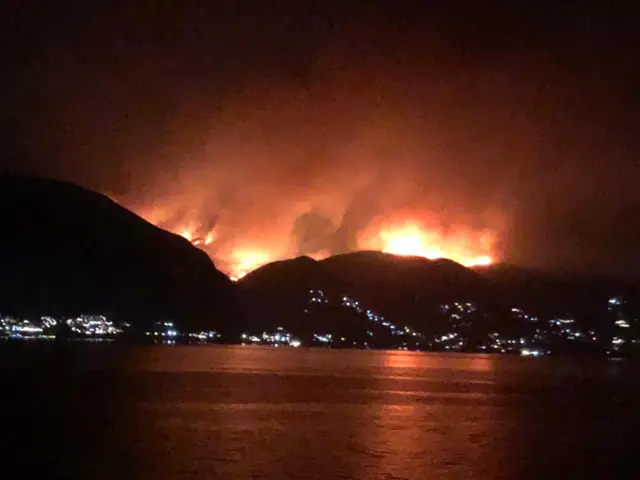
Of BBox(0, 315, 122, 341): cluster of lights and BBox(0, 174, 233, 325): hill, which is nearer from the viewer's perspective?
BBox(0, 315, 122, 341): cluster of lights

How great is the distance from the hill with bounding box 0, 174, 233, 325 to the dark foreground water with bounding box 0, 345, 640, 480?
84779 millimetres

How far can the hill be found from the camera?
546ft

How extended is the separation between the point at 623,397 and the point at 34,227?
140 metres

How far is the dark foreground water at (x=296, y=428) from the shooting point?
33094 millimetres

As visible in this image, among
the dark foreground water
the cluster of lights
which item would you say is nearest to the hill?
the cluster of lights

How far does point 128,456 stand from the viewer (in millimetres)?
33844

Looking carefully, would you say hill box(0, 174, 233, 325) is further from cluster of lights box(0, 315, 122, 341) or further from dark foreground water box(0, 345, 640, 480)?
dark foreground water box(0, 345, 640, 480)

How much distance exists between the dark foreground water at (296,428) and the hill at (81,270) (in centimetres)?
8478

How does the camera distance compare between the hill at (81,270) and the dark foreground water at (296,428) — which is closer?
the dark foreground water at (296,428)

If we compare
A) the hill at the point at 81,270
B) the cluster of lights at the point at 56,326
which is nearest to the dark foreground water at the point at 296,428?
the cluster of lights at the point at 56,326

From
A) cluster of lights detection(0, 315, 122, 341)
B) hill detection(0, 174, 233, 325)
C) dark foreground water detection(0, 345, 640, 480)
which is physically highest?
hill detection(0, 174, 233, 325)

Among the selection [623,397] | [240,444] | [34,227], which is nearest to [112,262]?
[34,227]

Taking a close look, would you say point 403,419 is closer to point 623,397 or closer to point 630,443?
point 630,443

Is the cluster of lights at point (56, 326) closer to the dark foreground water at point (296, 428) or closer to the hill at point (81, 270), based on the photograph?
the hill at point (81, 270)
